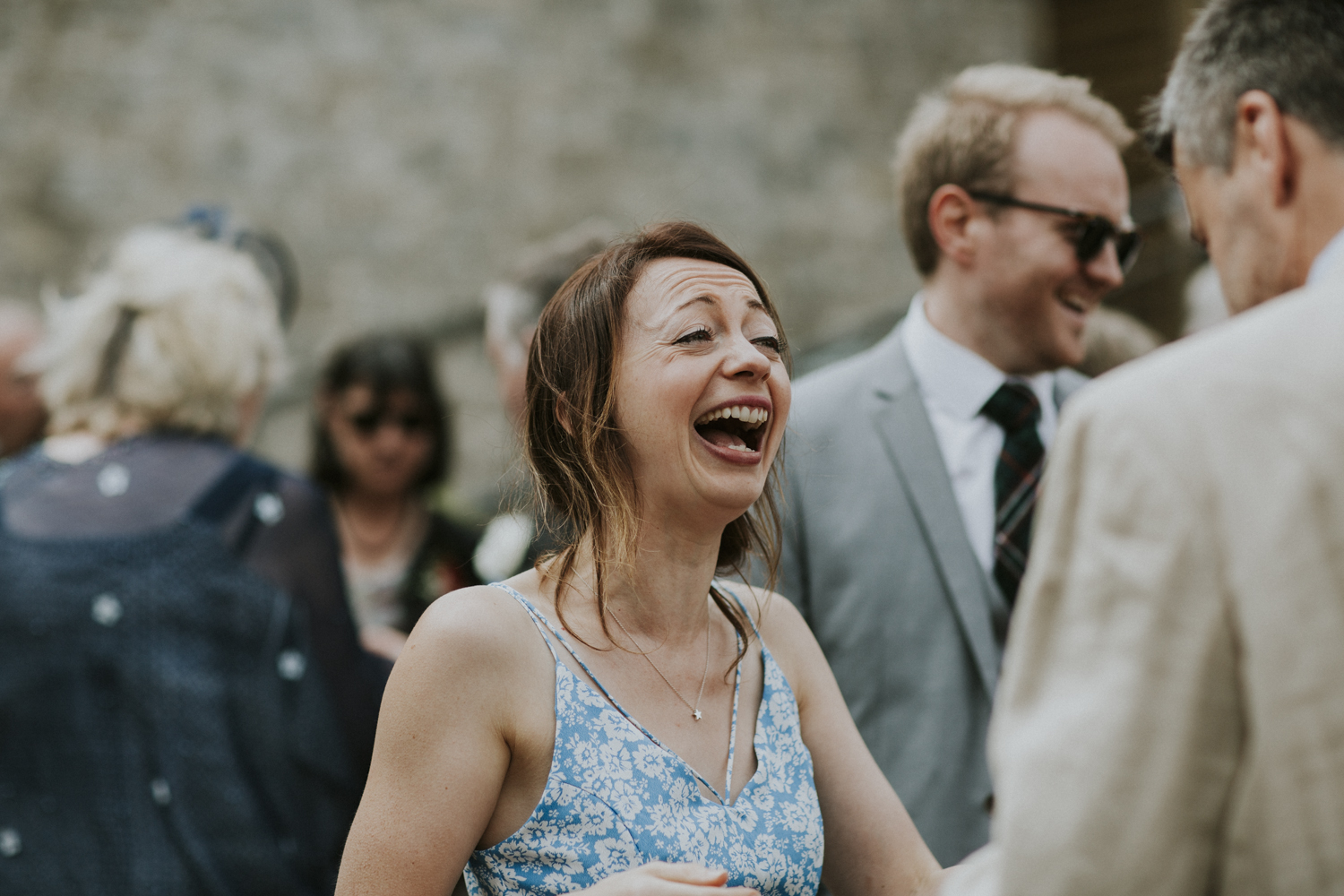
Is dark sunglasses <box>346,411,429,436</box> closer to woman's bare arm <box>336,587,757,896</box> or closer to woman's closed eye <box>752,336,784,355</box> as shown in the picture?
woman's closed eye <box>752,336,784,355</box>

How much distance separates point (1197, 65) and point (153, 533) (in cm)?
236

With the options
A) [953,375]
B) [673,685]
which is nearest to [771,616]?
[673,685]

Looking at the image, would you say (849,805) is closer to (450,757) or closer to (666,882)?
(666,882)

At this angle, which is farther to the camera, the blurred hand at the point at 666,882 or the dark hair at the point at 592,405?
the dark hair at the point at 592,405

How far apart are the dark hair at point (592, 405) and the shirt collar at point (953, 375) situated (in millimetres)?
930

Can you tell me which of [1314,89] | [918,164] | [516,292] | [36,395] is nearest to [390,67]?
[36,395]

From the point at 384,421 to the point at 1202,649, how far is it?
3775 millimetres

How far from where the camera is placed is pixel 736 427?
2.16 metres

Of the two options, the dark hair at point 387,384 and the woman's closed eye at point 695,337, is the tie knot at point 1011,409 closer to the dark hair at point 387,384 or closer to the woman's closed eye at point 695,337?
the woman's closed eye at point 695,337

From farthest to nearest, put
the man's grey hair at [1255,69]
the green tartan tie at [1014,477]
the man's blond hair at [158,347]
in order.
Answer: the man's blond hair at [158,347]
the green tartan tie at [1014,477]
the man's grey hair at [1255,69]

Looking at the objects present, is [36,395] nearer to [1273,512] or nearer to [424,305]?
[424,305]

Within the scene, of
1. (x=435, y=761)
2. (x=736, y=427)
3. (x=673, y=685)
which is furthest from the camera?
(x=736, y=427)

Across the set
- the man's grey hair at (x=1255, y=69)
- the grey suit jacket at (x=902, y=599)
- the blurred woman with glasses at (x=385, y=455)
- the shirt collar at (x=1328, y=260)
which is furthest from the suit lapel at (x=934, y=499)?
the blurred woman with glasses at (x=385, y=455)

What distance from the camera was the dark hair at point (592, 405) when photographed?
2084mm
